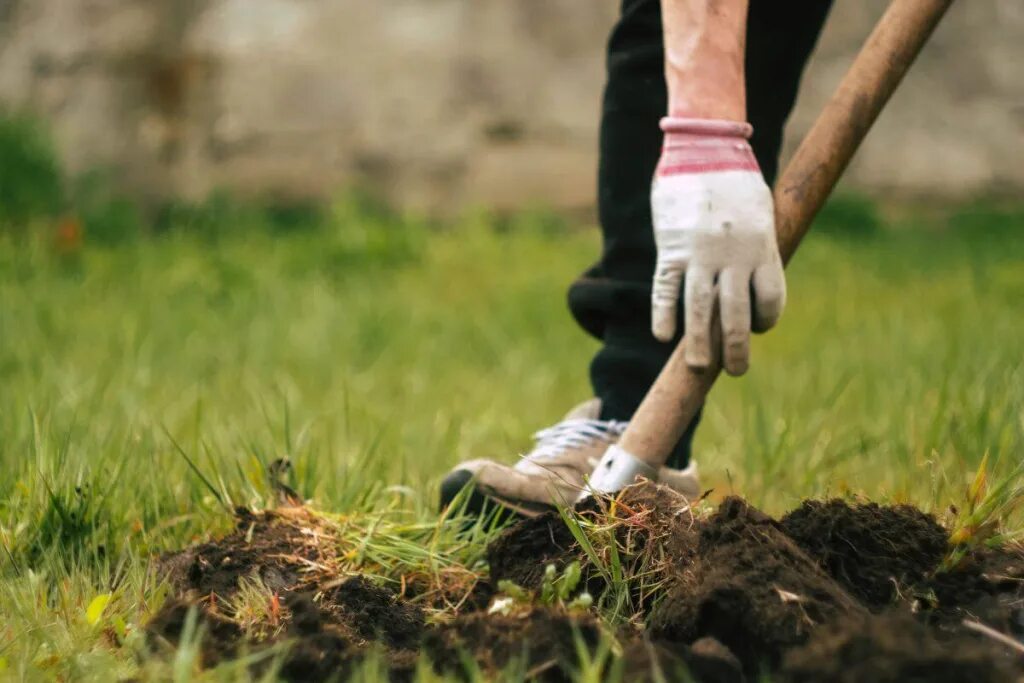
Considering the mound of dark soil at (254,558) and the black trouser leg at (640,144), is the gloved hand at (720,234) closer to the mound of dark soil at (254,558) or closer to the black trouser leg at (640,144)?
the black trouser leg at (640,144)

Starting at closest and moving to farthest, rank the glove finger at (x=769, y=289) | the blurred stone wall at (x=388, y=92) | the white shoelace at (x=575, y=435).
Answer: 1. the glove finger at (x=769, y=289)
2. the white shoelace at (x=575, y=435)
3. the blurred stone wall at (x=388, y=92)

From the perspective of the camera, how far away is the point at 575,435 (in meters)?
2.31

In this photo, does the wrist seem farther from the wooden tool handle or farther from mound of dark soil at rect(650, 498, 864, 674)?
mound of dark soil at rect(650, 498, 864, 674)

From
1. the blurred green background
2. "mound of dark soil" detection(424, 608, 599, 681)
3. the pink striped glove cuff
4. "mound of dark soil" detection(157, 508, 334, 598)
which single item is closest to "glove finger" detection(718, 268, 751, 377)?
the pink striped glove cuff

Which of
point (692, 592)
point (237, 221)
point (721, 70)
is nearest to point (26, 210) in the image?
point (237, 221)

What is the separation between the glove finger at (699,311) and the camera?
75.9 inches

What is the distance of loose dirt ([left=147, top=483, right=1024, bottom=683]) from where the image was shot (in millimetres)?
1357

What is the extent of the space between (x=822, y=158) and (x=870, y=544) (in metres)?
0.64

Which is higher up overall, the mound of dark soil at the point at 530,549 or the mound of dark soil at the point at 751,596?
the mound of dark soil at the point at 751,596

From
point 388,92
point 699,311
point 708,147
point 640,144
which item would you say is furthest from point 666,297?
point 388,92

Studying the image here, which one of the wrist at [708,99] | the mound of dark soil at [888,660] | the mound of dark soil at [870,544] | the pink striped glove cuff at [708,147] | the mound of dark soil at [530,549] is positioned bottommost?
the mound of dark soil at [530,549]

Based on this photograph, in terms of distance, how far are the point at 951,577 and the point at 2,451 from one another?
166cm

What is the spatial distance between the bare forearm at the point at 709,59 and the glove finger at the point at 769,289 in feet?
0.79

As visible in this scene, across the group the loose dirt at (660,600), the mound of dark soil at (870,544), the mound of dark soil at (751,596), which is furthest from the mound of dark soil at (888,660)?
the mound of dark soil at (870,544)
